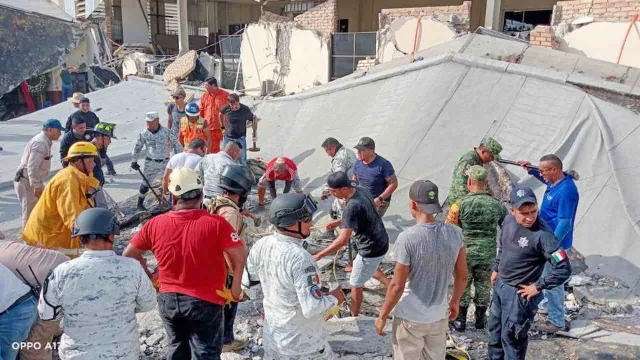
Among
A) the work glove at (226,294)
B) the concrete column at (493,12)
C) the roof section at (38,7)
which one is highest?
the roof section at (38,7)

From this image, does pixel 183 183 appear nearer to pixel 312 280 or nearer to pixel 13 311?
pixel 312 280

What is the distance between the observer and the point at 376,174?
5.42 m

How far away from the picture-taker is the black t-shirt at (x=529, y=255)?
3.20 meters

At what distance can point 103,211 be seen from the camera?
266 cm

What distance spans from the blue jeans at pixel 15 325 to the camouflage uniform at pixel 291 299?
51.6 inches

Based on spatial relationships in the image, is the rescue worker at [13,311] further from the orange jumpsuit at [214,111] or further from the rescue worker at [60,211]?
the orange jumpsuit at [214,111]

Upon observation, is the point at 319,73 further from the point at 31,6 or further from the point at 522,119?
the point at 31,6

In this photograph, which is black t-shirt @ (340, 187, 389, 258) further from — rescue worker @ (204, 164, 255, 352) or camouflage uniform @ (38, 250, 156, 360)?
camouflage uniform @ (38, 250, 156, 360)

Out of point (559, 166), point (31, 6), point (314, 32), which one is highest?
point (31, 6)

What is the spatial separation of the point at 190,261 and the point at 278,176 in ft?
13.1

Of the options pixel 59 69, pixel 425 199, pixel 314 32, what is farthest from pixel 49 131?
pixel 59 69

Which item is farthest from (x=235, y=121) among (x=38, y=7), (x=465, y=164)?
(x=38, y=7)

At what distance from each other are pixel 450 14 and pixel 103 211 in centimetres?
945

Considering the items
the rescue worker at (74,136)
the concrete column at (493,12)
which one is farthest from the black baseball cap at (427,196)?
the concrete column at (493,12)
